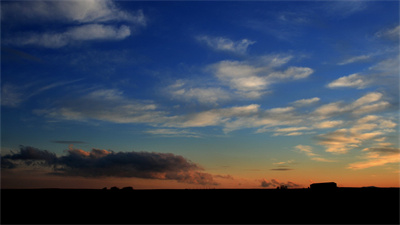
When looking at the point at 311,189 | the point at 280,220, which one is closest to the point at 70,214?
the point at 280,220

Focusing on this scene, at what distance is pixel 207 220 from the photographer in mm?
50000

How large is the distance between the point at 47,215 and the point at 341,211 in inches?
2274

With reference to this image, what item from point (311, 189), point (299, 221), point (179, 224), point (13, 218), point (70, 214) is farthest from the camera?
point (311, 189)

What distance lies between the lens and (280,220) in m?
50.1

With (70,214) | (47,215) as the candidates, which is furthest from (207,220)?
(47,215)

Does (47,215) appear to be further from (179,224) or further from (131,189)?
(131,189)

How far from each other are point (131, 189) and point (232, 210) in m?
61.0

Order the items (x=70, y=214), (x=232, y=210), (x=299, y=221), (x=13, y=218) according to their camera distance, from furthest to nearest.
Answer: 1. (x=232, y=210)
2. (x=70, y=214)
3. (x=13, y=218)
4. (x=299, y=221)

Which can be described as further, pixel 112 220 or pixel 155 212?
pixel 155 212

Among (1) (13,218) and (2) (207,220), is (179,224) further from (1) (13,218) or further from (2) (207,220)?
(1) (13,218)

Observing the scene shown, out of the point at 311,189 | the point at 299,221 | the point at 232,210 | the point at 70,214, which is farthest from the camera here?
the point at 311,189

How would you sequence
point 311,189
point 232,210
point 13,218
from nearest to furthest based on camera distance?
point 13,218 → point 232,210 → point 311,189

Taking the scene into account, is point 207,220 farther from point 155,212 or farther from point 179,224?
point 155,212

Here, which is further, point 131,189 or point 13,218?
point 131,189
